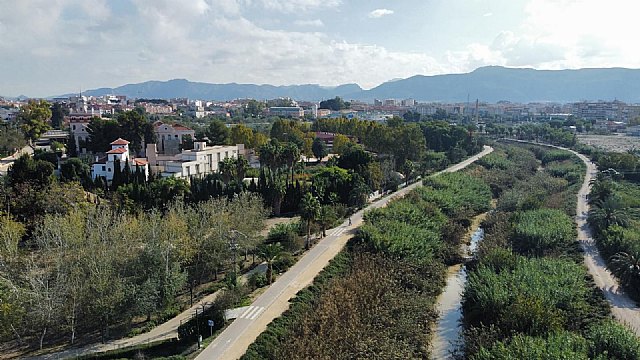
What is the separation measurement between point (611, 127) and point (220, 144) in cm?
11839

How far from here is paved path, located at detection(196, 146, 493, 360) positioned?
20.4 m

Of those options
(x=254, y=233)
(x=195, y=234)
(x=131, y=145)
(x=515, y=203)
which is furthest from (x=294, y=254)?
(x=131, y=145)

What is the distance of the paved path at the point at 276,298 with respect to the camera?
66.8ft

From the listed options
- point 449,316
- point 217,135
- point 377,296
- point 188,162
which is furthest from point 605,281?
point 217,135

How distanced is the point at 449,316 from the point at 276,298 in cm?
994

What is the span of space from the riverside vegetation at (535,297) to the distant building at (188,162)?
29772 millimetres

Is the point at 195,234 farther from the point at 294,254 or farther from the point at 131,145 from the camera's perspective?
the point at 131,145

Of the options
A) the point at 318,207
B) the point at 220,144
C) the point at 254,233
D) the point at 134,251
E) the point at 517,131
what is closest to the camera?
the point at 134,251

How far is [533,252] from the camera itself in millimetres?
32438

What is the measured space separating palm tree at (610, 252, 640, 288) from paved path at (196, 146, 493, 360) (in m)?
16.5

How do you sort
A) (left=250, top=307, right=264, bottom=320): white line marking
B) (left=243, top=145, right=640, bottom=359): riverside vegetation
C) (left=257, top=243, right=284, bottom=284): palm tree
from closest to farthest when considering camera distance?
(left=243, top=145, right=640, bottom=359): riverside vegetation, (left=250, top=307, right=264, bottom=320): white line marking, (left=257, top=243, right=284, bottom=284): palm tree

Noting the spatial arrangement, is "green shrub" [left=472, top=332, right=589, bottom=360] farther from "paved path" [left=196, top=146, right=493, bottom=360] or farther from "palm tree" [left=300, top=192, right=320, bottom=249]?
"palm tree" [left=300, top=192, right=320, bottom=249]

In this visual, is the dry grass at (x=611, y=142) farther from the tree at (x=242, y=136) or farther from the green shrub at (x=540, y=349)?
the green shrub at (x=540, y=349)

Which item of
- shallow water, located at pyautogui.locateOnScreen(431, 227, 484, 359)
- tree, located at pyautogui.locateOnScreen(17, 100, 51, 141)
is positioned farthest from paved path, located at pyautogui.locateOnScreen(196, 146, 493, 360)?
tree, located at pyautogui.locateOnScreen(17, 100, 51, 141)
